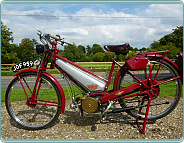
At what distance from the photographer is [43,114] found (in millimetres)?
3488

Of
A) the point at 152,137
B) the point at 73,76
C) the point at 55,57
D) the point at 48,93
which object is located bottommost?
the point at 152,137

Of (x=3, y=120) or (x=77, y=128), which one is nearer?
(x=77, y=128)

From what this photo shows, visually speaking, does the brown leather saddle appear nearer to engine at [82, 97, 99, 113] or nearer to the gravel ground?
engine at [82, 97, 99, 113]

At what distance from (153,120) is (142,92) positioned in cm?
78

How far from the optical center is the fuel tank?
2908 mm

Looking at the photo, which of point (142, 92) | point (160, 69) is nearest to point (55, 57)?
point (142, 92)

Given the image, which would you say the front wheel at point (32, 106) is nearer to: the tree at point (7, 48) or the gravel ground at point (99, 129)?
the gravel ground at point (99, 129)

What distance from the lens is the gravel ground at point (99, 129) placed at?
2.75 metres

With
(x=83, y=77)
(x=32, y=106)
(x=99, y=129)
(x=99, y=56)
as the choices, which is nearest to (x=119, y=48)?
(x=83, y=77)

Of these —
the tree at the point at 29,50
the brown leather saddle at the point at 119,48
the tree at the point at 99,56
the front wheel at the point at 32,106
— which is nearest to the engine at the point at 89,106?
the front wheel at the point at 32,106

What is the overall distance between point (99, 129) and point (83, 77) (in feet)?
3.12

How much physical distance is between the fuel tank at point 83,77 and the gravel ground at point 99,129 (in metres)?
0.72

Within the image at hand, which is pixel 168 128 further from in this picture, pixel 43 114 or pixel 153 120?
pixel 43 114

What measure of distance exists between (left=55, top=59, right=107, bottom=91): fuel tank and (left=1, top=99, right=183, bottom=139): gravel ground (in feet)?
2.37
